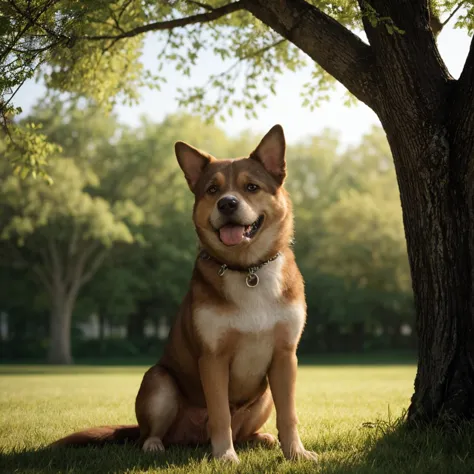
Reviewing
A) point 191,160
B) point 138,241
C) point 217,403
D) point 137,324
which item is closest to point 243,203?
point 191,160

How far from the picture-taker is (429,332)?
597 centimetres

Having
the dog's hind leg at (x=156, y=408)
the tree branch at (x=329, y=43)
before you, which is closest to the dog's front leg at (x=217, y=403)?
the dog's hind leg at (x=156, y=408)

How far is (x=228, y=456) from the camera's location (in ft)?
16.3

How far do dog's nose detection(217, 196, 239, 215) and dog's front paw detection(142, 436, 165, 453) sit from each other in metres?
2.02

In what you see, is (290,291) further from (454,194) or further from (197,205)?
(454,194)

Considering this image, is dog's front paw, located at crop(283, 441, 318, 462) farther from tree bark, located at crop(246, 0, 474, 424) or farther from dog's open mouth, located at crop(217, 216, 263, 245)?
dog's open mouth, located at crop(217, 216, 263, 245)

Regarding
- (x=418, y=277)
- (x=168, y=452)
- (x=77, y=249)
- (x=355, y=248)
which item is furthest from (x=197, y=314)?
(x=355, y=248)

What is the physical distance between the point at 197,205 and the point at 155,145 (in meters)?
28.1

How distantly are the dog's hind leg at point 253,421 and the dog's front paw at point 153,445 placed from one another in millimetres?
665

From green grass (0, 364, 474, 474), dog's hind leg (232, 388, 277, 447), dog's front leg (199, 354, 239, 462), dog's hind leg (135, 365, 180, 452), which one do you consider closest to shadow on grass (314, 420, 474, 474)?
green grass (0, 364, 474, 474)

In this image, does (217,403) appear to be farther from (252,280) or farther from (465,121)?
(465,121)

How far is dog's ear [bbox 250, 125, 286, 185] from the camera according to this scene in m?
5.36

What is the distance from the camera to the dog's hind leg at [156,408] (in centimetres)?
544

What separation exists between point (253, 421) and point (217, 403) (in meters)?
0.86
